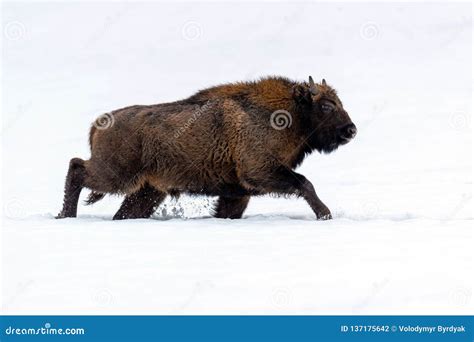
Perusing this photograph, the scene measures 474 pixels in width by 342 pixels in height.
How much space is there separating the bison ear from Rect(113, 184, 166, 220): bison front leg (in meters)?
2.13

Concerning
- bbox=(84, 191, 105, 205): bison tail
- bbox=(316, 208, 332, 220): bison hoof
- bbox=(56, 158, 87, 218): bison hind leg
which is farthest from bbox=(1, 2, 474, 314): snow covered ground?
bbox=(84, 191, 105, 205): bison tail

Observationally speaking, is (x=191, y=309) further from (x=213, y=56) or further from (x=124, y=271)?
(x=213, y=56)

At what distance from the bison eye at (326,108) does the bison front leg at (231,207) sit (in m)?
1.48

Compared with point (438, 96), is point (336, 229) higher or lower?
higher

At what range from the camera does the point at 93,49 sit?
42438 mm

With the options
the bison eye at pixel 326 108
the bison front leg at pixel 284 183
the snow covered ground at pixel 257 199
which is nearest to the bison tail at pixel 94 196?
the snow covered ground at pixel 257 199

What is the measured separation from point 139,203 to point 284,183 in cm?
198

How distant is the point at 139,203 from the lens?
1188cm

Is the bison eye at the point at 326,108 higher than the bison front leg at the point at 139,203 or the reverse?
higher

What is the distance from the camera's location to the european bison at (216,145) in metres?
11.3

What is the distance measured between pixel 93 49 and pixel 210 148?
105 ft

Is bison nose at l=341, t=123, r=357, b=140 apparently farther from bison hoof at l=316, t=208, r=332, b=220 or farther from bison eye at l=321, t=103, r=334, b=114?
bison hoof at l=316, t=208, r=332, b=220

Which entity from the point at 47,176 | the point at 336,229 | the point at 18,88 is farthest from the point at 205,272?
the point at 18,88

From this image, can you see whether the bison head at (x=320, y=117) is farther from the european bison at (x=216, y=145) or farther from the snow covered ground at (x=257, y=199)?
the snow covered ground at (x=257, y=199)
